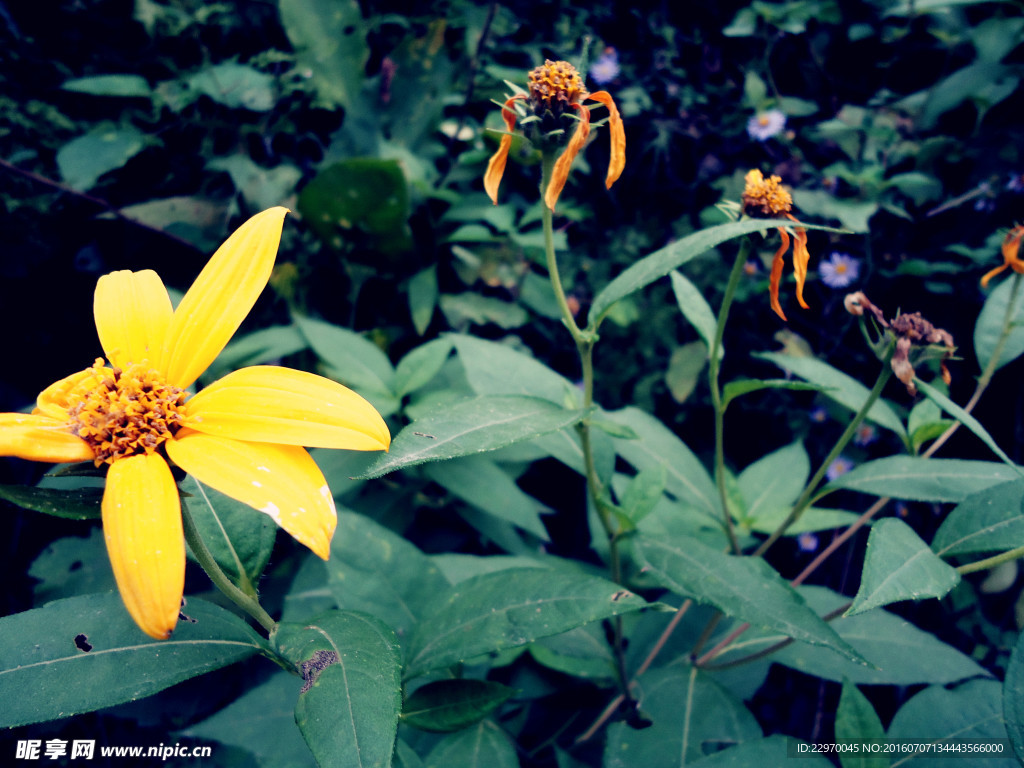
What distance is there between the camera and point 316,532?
55cm

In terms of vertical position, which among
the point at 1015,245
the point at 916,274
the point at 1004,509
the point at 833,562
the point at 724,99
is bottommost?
the point at 833,562

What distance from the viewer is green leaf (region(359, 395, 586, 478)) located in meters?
0.66

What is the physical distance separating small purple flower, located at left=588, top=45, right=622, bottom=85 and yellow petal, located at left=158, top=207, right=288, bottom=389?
61.8 inches

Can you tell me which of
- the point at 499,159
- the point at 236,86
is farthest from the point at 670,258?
the point at 236,86

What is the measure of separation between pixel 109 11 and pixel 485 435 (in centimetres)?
191

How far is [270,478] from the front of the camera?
1.92 feet

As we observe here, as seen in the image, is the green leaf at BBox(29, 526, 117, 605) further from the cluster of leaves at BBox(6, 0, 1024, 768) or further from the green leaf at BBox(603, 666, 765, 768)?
the green leaf at BBox(603, 666, 765, 768)

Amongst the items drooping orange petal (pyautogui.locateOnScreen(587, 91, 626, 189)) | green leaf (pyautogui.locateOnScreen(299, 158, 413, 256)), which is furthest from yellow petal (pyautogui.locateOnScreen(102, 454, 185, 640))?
green leaf (pyautogui.locateOnScreen(299, 158, 413, 256))

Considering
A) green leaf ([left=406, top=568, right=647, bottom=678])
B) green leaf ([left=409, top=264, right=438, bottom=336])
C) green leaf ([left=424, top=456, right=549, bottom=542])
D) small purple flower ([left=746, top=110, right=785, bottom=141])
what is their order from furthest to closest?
1. small purple flower ([left=746, top=110, right=785, bottom=141])
2. green leaf ([left=409, top=264, right=438, bottom=336])
3. green leaf ([left=424, top=456, right=549, bottom=542])
4. green leaf ([left=406, top=568, right=647, bottom=678])

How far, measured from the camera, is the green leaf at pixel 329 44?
1.81 metres

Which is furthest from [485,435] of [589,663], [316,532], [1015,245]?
[1015,245]

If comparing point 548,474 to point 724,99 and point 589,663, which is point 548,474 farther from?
point 724,99

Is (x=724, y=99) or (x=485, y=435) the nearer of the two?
(x=485, y=435)

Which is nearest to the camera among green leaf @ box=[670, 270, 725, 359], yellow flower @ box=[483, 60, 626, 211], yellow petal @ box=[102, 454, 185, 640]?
yellow petal @ box=[102, 454, 185, 640]
